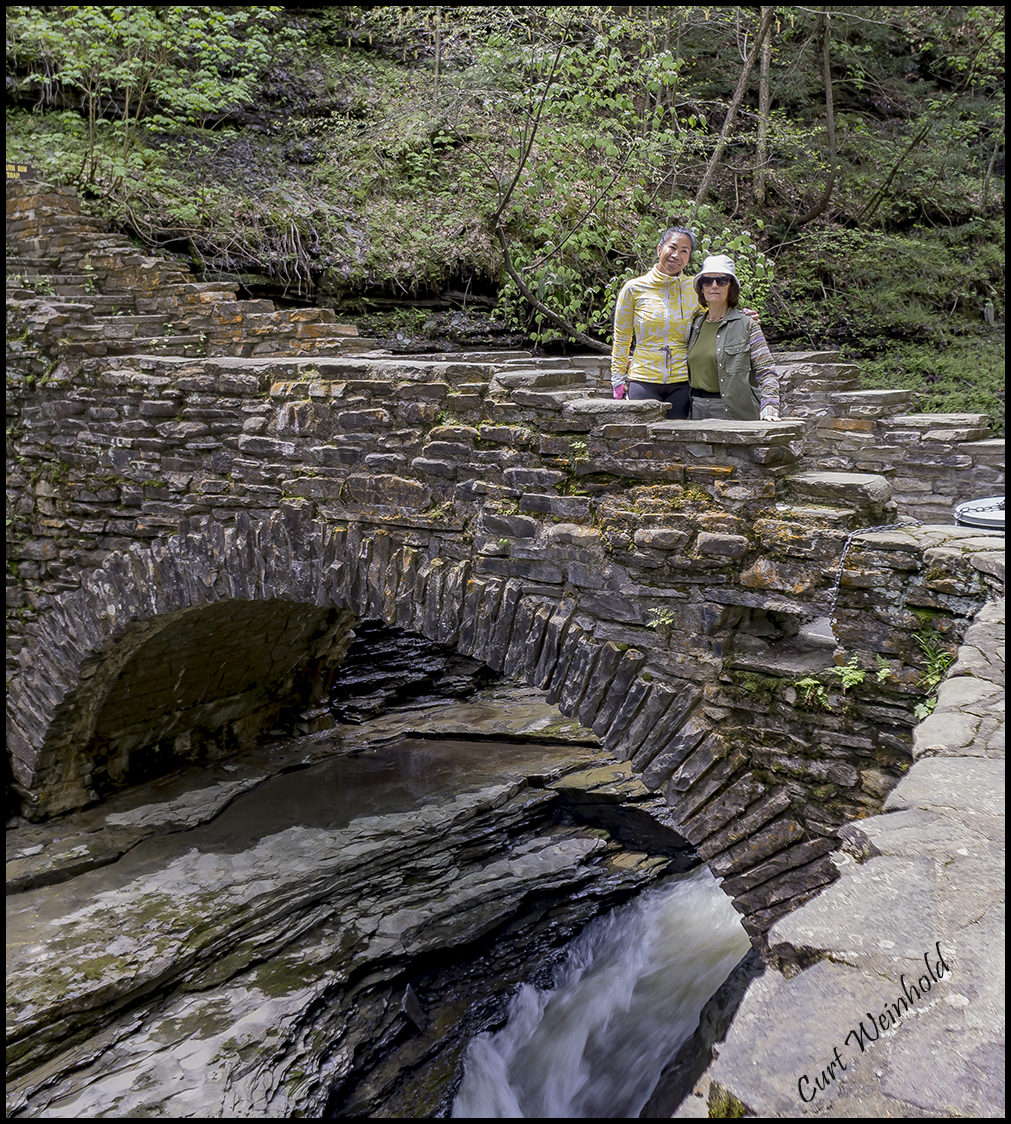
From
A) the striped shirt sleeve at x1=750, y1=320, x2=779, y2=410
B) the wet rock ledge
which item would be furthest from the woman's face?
the wet rock ledge

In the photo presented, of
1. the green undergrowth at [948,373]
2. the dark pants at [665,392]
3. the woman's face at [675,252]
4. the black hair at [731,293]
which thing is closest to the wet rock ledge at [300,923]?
the dark pants at [665,392]

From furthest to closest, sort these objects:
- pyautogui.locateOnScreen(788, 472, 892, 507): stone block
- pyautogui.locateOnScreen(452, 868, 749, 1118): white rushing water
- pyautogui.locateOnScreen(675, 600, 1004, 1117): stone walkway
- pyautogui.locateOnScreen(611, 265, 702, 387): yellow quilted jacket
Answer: pyautogui.locateOnScreen(452, 868, 749, 1118): white rushing water, pyautogui.locateOnScreen(611, 265, 702, 387): yellow quilted jacket, pyautogui.locateOnScreen(788, 472, 892, 507): stone block, pyautogui.locateOnScreen(675, 600, 1004, 1117): stone walkway

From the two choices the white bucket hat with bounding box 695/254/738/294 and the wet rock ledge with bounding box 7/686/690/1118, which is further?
the wet rock ledge with bounding box 7/686/690/1118

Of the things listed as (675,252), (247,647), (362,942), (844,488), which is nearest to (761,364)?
(675,252)

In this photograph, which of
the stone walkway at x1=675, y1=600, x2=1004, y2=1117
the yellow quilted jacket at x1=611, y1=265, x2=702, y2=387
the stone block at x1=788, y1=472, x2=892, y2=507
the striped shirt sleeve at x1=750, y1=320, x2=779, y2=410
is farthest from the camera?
the yellow quilted jacket at x1=611, y1=265, x2=702, y2=387

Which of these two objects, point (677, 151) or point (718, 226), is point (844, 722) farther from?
point (718, 226)

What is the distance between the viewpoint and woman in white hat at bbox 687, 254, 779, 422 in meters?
3.91

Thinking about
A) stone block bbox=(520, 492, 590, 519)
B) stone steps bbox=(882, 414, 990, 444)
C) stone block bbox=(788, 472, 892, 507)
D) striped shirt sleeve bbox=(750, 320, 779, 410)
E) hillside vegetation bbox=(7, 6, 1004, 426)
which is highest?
hillside vegetation bbox=(7, 6, 1004, 426)

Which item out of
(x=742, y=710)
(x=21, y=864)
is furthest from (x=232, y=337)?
(x=742, y=710)

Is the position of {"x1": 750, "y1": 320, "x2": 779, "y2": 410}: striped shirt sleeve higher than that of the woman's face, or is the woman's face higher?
the woman's face

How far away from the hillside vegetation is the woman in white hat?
140 inches

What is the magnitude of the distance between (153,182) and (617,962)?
26.4 feet

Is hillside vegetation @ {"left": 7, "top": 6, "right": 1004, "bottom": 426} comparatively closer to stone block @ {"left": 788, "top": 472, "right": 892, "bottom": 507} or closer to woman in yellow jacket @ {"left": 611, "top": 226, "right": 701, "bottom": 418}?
woman in yellow jacket @ {"left": 611, "top": 226, "right": 701, "bottom": 418}

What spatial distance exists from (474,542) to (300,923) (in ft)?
9.23
